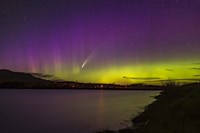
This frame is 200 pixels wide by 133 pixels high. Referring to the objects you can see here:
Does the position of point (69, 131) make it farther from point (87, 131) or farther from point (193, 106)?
point (193, 106)

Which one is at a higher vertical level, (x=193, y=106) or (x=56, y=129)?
(x=193, y=106)

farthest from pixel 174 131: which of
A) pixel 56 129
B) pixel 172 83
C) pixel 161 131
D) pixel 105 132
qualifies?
pixel 172 83

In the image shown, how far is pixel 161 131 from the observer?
51.2 feet

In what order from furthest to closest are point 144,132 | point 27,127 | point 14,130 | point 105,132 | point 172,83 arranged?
point 172,83 < point 27,127 < point 14,130 < point 105,132 < point 144,132

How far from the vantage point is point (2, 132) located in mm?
32438

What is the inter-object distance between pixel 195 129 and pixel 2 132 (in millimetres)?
23725

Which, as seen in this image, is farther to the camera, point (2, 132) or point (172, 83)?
point (172, 83)

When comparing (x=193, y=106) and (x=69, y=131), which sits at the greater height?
(x=193, y=106)

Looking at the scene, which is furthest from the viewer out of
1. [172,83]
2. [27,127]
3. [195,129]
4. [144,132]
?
[172,83]

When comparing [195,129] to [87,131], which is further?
[87,131]

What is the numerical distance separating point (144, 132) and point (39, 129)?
1910 cm

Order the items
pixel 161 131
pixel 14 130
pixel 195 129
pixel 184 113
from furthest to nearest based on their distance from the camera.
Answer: pixel 14 130 → pixel 184 113 → pixel 161 131 → pixel 195 129

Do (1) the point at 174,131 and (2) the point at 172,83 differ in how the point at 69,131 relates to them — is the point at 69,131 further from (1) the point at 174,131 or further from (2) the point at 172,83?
(2) the point at 172,83

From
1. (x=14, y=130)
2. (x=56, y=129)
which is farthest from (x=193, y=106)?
(x=14, y=130)
